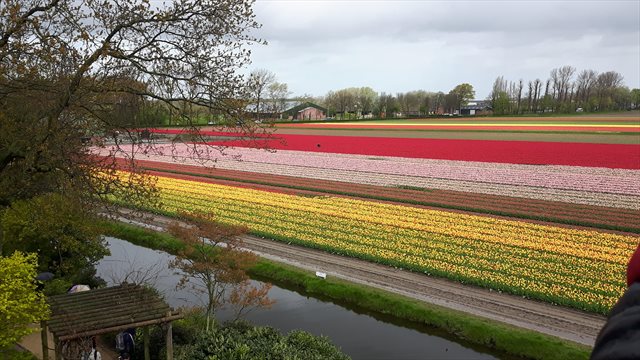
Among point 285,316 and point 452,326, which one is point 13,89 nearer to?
point 285,316

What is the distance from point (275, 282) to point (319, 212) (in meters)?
9.51

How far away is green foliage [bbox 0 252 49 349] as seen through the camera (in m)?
10.7

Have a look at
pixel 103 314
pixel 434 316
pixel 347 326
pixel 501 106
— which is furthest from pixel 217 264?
pixel 501 106

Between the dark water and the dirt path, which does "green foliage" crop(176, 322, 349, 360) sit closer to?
the dark water

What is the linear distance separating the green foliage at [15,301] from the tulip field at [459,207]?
3720mm

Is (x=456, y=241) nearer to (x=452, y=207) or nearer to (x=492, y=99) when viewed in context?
(x=452, y=207)

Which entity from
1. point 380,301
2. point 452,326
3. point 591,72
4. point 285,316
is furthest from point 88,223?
point 591,72

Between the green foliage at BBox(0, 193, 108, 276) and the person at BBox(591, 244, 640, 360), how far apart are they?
50.5ft

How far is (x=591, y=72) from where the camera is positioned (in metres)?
146

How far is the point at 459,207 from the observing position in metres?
31.8

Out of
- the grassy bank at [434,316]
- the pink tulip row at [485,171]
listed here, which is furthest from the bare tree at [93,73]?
the pink tulip row at [485,171]

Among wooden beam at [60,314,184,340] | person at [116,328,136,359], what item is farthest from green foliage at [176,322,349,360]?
person at [116,328,136,359]

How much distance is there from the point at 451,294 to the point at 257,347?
10.7 metres

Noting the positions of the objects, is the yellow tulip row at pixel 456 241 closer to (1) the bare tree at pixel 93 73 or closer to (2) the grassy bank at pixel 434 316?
(2) the grassy bank at pixel 434 316
